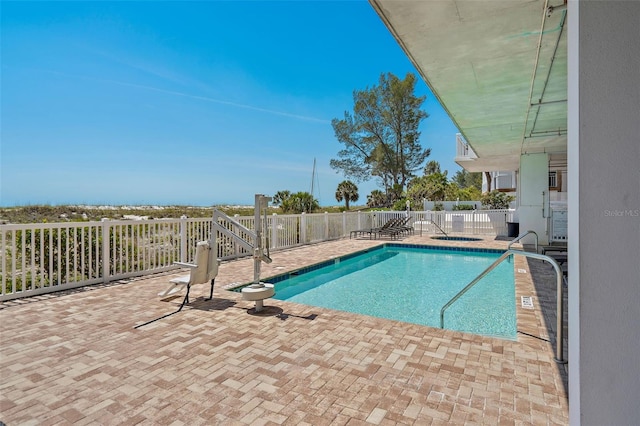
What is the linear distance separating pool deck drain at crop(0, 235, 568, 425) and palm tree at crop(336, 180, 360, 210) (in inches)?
1064

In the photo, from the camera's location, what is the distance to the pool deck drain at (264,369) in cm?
208

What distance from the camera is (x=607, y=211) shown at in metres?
1.35

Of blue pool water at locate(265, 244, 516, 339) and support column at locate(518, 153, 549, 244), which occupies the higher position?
support column at locate(518, 153, 549, 244)

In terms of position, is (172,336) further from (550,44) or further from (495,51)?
(550,44)

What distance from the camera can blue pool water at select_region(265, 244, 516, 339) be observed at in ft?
15.1

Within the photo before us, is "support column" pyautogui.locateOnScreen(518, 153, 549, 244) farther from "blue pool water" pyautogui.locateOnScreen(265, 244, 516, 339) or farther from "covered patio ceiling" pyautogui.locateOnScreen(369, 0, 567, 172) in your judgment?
"covered patio ceiling" pyautogui.locateOnScreen(369, 0, 567, 172)

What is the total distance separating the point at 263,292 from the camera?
3979 millimetres

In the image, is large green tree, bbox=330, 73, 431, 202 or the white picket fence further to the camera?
Answer: large green tree, bbox=330, 73, 431, 202

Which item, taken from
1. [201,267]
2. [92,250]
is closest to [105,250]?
[92,250]

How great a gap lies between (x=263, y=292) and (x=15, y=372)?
2.22 m

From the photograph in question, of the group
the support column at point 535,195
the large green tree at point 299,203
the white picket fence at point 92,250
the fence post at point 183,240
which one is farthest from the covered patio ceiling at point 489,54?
the large green tree at point 299,203

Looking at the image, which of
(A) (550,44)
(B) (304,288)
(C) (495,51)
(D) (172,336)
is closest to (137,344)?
(D) (172,336)

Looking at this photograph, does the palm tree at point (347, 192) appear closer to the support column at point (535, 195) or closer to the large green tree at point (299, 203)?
the large green tree at point (299, 203)

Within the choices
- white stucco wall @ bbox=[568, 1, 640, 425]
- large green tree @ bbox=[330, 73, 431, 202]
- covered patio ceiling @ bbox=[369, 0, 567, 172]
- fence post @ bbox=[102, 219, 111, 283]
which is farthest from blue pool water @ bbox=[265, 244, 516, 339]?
large green tree @ bbox=[330, 73, 431, 202]
